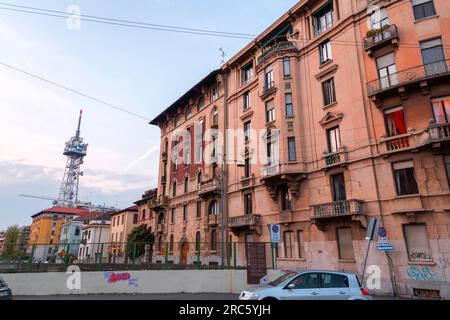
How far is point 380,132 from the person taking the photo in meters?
20.1

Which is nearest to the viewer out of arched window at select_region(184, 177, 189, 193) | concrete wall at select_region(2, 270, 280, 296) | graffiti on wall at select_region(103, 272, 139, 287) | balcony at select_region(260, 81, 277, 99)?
concrete wall at select_region(2, 270, 280, 296)

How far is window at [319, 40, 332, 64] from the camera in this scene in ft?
81.4

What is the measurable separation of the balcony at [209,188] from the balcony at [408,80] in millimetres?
18037

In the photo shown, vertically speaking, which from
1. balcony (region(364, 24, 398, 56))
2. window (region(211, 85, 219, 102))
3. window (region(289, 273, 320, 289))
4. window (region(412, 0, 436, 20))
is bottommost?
window (region(289, 273, 320, 289))

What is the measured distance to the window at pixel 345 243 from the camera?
807 inches

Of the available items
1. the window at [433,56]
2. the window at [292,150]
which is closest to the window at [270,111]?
the window at [292,150]

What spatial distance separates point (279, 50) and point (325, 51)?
4.40m

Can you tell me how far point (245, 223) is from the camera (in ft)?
91.1

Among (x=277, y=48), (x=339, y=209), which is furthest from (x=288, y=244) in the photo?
(x=277, y=48)

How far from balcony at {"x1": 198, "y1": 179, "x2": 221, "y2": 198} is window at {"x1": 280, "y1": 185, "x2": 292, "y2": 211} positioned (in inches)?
347

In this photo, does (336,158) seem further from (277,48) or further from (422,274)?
(277,48)

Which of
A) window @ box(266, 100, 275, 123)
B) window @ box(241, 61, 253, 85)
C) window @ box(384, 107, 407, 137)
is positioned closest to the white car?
window @ box(384, 107, 407, 137)

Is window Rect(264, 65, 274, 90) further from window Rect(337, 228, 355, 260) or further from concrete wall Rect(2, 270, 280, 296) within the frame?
concrete wall Rect(2, 270, 280, 296)
